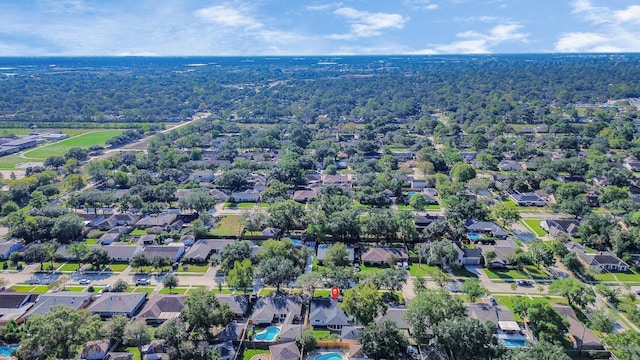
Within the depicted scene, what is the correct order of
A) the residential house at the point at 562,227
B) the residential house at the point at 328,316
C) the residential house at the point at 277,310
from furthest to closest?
the residential house at the point at 562,227
the residential house at the point at 277,310
the residential house at the point at 328,316

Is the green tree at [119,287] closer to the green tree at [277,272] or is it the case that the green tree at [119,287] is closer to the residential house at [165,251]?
the residential house at [165,251]

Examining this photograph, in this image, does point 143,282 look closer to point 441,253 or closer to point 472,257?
point 441,253

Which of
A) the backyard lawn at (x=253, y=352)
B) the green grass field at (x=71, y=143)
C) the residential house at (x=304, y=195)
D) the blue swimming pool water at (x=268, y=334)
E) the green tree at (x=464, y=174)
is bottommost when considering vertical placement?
the backyard lawn at (x=253, y=352)

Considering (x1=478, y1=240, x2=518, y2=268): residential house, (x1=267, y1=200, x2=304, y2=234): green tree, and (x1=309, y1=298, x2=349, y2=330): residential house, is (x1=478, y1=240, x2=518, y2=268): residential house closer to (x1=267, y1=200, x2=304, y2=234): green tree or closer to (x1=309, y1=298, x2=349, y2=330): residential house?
(x1=309, y1=298, x2=349, y2=330): residential house

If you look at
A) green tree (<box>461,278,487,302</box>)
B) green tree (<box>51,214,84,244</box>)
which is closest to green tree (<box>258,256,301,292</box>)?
green tree (<box>461,278,487,302</box>)

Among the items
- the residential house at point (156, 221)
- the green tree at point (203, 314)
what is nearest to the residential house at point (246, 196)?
the residential house at point (156, 221)

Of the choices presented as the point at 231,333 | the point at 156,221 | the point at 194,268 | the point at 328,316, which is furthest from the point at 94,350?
the point at 156,221
